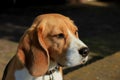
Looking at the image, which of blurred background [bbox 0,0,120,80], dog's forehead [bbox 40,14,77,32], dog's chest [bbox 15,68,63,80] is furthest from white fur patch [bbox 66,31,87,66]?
blurred background [bbox 0,0,120,80]

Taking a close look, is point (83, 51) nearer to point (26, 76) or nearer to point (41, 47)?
point (41, 47)

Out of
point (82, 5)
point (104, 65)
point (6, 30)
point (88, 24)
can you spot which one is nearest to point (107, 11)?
point (82, 5)

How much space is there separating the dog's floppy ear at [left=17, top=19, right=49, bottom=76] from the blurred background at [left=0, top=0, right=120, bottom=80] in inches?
62.0

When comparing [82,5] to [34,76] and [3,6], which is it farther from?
[34,76]

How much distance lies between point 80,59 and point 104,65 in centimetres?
211

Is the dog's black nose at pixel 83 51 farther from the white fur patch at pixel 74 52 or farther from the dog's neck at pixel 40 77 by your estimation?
the dog's neck at pixel 40 77

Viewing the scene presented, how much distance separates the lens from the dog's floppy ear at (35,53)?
160 inches

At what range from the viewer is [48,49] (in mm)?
4141

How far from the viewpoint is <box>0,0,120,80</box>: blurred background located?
6.01 m

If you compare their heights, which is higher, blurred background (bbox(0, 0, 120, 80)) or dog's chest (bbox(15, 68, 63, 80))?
dog's chest (bbox(15, 68, 63, 80))

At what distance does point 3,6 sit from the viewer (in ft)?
45.0

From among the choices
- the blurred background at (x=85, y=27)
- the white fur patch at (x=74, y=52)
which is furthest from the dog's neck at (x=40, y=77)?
the blurred background at (x=85, y=27)

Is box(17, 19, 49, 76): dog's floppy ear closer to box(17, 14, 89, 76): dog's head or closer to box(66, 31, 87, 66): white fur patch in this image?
box(17, 14, 89, 76): dog's head

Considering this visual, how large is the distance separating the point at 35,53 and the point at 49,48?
15 cm
